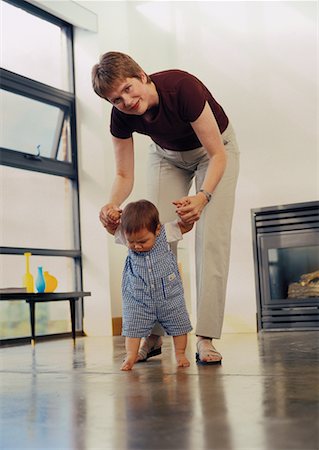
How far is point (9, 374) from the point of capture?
2.35 meters

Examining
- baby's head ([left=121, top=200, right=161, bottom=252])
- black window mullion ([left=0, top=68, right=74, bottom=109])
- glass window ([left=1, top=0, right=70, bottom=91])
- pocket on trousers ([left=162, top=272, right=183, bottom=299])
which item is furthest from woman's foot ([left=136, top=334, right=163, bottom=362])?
glass window ([left=1, top=0, right=70, bottom=91])

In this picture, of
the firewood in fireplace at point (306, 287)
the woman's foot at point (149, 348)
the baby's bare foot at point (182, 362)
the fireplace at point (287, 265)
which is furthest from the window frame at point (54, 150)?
the baby's bare foot at point (182, 362)

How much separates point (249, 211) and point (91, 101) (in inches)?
66.2

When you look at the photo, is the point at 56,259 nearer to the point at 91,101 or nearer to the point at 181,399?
the point at 91,101

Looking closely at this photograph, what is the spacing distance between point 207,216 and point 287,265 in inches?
102

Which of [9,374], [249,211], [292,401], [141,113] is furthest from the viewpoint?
[249,211]

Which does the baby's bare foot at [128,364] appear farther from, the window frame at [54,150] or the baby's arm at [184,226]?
the window frame at [54,150]

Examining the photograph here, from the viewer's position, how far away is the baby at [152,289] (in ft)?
7.30

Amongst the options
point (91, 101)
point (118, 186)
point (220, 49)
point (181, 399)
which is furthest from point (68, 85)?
point (181, 399)

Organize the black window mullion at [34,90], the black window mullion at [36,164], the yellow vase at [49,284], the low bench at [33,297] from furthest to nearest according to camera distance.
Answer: the black window mullion at [34,90], the black window mullion at [36,164], the yellow vase at [49,284], the low bench at [33,297]

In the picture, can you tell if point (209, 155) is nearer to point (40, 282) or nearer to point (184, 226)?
point (184, 226)

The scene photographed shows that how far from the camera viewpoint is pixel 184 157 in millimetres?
2447

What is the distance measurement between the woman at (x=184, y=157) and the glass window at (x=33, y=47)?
2.94m

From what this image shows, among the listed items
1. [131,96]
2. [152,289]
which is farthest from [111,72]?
[152,289]
